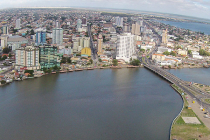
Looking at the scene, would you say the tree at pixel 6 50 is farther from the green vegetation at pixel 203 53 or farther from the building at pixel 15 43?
the green vegetation at pixel 203 53

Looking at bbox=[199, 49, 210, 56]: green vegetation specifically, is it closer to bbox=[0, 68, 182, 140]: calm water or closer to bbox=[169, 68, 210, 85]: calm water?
bbox=[169, 68, 210, 85]: calm water

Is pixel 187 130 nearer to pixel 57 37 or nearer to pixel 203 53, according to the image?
pixel 203 53

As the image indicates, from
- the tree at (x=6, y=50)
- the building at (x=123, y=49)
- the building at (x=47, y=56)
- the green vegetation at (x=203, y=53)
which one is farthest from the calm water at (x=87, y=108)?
the green vegetation at (x=203, y=53)

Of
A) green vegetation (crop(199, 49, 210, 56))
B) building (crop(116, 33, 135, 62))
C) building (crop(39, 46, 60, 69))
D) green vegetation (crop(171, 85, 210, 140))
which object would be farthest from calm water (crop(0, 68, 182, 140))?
green vegetation (crop(199, 49, 210, 56))

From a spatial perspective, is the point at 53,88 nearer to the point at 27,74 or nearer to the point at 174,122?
the point at 27,74

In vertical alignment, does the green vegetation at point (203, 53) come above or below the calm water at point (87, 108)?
above

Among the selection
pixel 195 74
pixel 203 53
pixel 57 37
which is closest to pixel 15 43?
pixel 57 37
